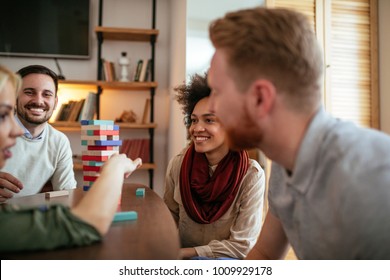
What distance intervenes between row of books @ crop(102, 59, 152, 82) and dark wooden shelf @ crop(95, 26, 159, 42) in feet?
0.88

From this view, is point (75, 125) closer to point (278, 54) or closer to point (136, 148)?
point (136, 148)

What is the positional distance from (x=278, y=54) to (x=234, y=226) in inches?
36.5

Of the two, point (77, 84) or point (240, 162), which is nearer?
point (240, 162)

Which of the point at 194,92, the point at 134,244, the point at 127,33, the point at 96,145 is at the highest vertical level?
the point at 127,33

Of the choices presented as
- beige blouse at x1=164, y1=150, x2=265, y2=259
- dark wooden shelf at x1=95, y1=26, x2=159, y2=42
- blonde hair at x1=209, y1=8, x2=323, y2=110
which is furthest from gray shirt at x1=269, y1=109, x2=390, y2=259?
dark wooden shelf at x1=95, y1=26, x2=159, y2=42

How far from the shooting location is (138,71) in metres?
3.47

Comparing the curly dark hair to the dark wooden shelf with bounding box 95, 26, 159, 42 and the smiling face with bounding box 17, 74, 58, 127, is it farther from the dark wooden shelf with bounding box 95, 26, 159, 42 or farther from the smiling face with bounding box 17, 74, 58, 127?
the dark wooden shelf with bounding box 95, 26, 159, 42

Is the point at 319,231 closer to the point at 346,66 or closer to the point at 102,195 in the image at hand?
the point at 102,195

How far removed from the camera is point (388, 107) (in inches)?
126

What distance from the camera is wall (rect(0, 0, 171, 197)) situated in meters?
3.57

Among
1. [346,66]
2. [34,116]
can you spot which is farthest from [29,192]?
[346,66]

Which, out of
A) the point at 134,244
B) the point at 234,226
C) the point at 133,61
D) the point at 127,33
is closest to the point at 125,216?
the point at 134,244

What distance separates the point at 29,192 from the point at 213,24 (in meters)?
1.35

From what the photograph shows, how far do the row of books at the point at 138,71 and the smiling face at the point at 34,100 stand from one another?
154 cm
